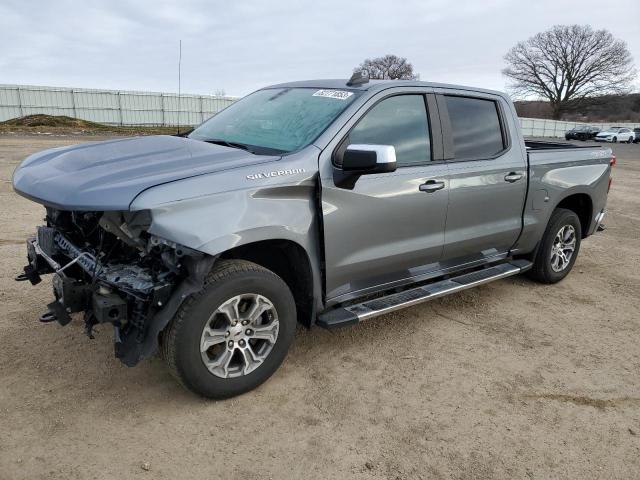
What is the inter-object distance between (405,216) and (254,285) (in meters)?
1.29

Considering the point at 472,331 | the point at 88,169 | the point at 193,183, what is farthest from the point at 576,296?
the point at 88,169

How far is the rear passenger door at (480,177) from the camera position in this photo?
420 centimetres

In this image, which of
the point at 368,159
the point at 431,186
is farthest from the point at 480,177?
the point at 368,159

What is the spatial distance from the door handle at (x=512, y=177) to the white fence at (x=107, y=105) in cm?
3265

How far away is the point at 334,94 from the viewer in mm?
3871

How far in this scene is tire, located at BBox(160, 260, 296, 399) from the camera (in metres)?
2.92

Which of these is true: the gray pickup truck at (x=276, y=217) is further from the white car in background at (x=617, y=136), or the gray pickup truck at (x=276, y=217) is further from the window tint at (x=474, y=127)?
the white car in background at (x=617, y=136)

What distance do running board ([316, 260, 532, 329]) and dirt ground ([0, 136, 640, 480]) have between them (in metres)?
0.37

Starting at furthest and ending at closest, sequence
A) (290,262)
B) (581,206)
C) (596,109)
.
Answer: (596,109) → (581,206) → (290,262)

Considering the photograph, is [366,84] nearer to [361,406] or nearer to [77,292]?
[361,406]

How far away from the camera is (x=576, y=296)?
206 inches

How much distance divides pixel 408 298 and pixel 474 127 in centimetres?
161

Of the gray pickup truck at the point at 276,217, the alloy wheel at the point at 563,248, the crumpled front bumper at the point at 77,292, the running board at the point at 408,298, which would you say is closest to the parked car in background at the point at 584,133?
the alloy wheel at the point at 563,248

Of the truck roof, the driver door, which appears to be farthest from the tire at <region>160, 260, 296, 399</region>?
the truck roof
